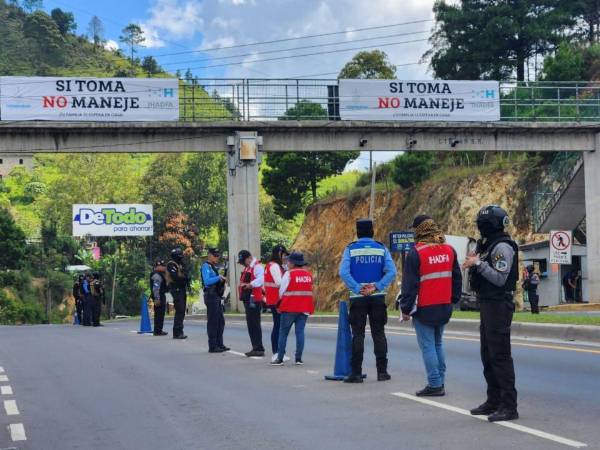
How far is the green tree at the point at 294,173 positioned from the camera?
246 feet

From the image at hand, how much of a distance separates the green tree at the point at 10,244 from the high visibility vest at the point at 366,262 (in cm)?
7182

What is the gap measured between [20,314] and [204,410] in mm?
62765

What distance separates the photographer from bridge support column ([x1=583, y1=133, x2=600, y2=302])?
40688 mm

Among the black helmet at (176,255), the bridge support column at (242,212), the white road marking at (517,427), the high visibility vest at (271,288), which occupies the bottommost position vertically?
the white road marking at (517,427)

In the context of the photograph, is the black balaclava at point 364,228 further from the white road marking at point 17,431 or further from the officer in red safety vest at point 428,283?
the white road marking at point 17,431

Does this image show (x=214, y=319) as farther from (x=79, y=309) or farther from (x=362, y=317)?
(x=79, y=309)

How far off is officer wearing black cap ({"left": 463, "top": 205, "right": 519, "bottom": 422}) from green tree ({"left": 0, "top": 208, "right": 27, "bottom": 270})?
247 ft

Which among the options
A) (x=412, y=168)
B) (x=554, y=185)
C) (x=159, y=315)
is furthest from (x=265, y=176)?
(x=159, y=315)

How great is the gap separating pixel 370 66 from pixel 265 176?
13.1 metres

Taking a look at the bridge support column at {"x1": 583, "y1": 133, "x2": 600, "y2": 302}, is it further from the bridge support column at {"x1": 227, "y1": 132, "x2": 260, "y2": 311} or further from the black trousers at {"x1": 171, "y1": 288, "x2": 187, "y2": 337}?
the black trousers at {"x1": 171, "y1": 288, "x2": 187, "y2": 337}

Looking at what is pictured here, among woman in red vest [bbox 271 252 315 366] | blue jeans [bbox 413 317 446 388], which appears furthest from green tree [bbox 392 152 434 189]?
blue jeans [bbox 413 317 446 388]

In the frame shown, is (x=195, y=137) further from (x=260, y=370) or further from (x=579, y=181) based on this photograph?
(x=260, y=370)

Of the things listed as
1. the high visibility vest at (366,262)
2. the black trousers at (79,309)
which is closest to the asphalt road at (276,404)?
the high visibility vest at (366,262)

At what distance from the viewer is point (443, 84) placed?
132ft
